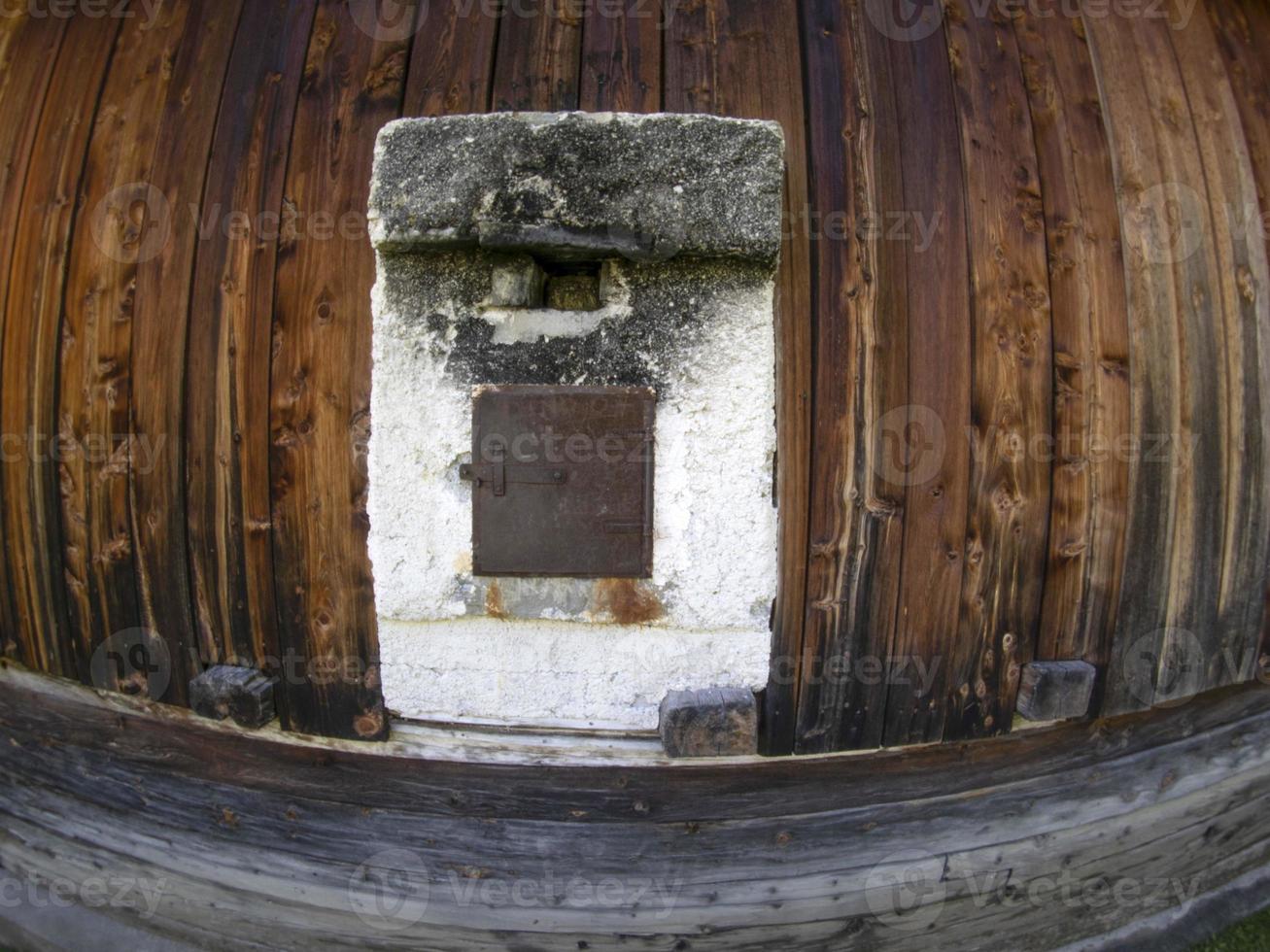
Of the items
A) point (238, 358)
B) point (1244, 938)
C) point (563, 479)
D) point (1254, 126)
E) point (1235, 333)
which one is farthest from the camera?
point (1244, 938)

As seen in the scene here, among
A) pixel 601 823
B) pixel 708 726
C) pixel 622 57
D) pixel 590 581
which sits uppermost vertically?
pixel 622 57

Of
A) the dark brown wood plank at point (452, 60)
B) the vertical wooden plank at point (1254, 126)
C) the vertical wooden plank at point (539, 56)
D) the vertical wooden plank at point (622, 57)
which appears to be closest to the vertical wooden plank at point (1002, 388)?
the vertical wooden plank at point (1254, 126)

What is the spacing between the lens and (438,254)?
209cm

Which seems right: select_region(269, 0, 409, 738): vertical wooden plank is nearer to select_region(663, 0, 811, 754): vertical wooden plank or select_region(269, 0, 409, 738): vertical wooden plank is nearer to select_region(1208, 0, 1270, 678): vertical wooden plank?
select_region(663, 0, 811, 754): vertical wooden plank

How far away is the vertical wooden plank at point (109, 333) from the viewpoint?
7.39ft

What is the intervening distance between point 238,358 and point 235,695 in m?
0.95

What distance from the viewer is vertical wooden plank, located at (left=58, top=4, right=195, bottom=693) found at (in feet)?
7.39

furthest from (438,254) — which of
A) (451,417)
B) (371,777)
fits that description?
(371,777)

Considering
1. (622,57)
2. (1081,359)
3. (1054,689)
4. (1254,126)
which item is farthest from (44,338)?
(1254,126)

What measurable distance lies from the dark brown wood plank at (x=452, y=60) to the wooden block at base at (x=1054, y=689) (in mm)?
2260

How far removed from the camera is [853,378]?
2.11 metres

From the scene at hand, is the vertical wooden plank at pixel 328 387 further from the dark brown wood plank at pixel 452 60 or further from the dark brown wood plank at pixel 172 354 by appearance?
the dark brown wood plank at pixel 172 354

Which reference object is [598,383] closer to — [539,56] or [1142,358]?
[539,56]

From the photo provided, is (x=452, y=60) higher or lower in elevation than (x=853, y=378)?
higher
